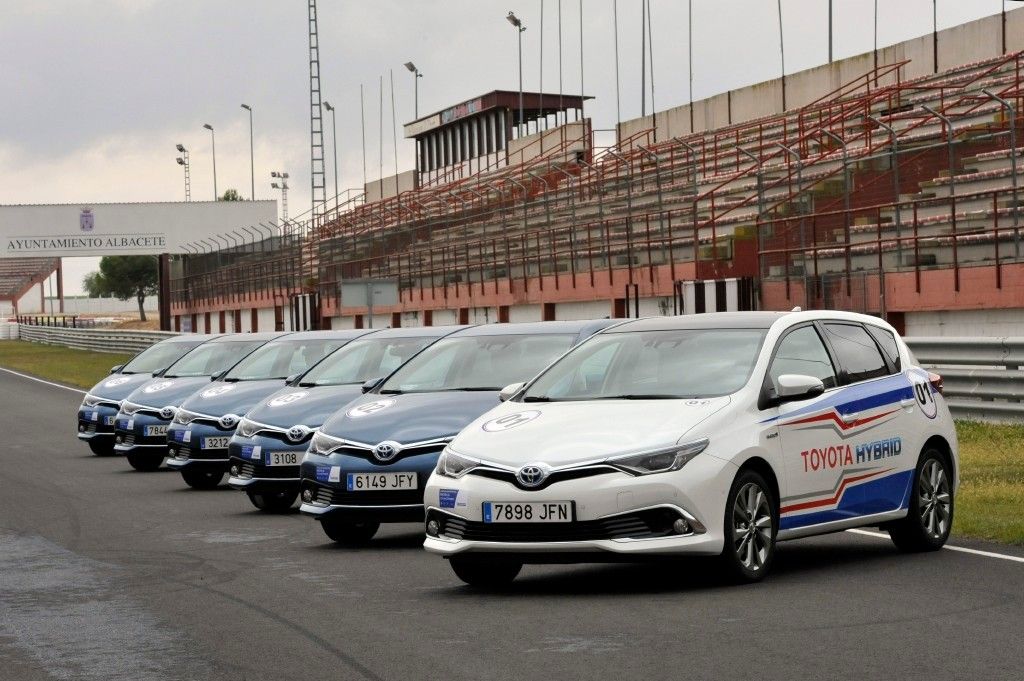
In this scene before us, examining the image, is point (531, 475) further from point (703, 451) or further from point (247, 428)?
point (247, 428)

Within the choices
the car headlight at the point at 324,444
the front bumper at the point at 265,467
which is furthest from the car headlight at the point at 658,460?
the front bumper at the point at 265,467

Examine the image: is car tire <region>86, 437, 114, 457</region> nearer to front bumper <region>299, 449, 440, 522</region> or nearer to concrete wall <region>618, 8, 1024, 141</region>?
front bumper <region>299, 449, 440, 522</region>

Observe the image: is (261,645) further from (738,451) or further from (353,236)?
(353,236)

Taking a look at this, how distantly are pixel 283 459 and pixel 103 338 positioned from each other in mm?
57802

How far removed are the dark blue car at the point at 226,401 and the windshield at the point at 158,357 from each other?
482 cm

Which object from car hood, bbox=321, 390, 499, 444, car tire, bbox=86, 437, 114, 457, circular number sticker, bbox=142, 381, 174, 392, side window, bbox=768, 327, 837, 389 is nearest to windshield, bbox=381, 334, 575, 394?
car hood, bbox=321, 390, 499, 444

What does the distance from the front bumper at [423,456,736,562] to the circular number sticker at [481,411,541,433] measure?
0.50 metres

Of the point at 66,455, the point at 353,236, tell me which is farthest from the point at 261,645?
the point at 353,236

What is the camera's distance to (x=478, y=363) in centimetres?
1302

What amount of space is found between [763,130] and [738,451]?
3210 cm

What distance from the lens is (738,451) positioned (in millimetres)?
9047

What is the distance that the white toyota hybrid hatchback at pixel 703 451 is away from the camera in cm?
877

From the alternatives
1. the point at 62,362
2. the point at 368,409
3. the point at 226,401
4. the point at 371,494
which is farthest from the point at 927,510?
the point at 62,362

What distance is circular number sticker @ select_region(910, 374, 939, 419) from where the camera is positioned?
35.4 ft
